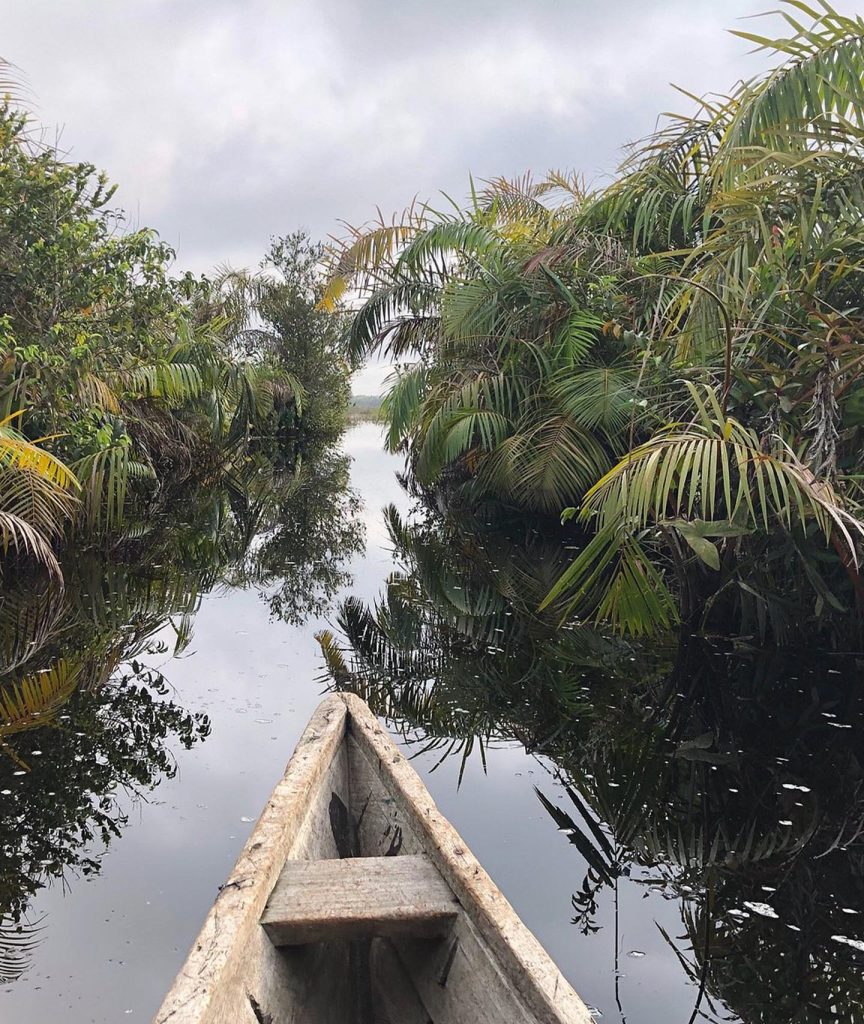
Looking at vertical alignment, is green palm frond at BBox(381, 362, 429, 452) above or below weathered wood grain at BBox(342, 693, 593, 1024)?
above

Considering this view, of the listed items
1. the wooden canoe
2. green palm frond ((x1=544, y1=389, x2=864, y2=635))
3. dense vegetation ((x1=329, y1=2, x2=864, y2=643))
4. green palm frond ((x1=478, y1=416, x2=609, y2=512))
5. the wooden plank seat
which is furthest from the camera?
green palm frond ((x1=478, y1=416, x2=609, y2=512))

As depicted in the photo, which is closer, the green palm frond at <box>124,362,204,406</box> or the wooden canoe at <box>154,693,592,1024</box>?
the wooden canoe at <box>154,693,592,1024</box>

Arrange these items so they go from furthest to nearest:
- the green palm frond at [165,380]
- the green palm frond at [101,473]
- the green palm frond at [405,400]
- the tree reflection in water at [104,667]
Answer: the green palm frond at [405,400], the green palm frond at [165,380], the green palm frond at [101,473], the tree reflection in water at [104,667]

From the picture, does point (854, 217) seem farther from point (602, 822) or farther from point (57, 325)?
point (57, 325)

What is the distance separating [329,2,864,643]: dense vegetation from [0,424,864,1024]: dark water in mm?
740

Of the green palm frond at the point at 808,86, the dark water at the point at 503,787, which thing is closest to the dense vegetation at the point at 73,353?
the dark water at the point at 503,787

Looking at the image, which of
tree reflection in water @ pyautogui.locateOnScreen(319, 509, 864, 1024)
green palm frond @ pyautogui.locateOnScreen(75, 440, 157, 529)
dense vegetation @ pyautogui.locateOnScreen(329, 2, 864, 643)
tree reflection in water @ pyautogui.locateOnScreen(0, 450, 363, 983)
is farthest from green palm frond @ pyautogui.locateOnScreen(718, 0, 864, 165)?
green palm frond @ pyautogui.locateOnScreen(75, 440, 157, 529)

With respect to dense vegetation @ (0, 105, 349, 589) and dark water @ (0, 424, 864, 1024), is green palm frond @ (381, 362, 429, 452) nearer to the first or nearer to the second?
dense vegetation @ (0, 105, 349, 589)

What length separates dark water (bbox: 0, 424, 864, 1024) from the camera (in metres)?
2.92

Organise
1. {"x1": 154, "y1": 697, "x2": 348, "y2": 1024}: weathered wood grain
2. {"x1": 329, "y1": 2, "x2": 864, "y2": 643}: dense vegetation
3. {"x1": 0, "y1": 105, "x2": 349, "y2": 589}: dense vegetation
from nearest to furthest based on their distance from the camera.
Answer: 1. {"x1": 154, "y1": 697, "x2": 348, "y2": 1024}: weathered wood grain
2. {"x1": 329, "y1": 2, "x2": 864, "y2": 643}: dense vegetation
3. {"x1": 0, "y1": 105, "x2": 349, "y2": 589}: dense vegetation

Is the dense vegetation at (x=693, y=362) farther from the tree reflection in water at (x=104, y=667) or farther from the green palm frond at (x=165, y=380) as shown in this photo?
the green palm frond at (x=165, y=380)

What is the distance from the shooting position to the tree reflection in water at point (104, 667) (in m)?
3.73

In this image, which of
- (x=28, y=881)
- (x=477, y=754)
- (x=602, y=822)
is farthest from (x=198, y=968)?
(x=477, y=754)

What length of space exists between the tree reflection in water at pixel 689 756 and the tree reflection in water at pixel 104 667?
144 centimetres
